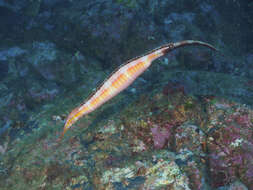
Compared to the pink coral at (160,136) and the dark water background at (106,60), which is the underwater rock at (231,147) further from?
the pink coral at (160,136)

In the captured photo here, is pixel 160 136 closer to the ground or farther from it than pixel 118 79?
closer to the ground

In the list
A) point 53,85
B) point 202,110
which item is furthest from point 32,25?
point 202,110

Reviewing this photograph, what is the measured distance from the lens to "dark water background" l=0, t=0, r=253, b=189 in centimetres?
365

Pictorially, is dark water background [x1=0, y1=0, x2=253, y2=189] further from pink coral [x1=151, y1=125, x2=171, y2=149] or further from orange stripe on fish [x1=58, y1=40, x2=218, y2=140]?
orange stripe on fish [x1=58, y1=40, x2=218, y2=140]

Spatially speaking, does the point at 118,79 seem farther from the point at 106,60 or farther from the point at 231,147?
the point at 106,60

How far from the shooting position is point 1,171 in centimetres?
308

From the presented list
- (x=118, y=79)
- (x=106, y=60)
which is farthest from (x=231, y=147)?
(x=106, y=60)

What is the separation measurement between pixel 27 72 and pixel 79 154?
17.8 feet

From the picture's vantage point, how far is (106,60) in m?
6.39

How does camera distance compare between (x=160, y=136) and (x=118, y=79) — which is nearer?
(x=118, y=79)

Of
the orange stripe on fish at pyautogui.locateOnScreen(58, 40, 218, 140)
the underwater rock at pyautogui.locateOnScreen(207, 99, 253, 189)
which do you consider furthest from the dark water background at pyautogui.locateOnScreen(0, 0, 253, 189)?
the orange stripe on fish at pyautogui.locateOnScreen(58, 40, 218, 140)


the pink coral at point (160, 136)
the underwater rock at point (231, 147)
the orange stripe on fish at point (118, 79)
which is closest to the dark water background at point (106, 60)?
the underwater rock at point (231, 147)

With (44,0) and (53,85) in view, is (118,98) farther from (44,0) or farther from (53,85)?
(44,0)

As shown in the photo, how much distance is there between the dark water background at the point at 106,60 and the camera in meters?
3.65
